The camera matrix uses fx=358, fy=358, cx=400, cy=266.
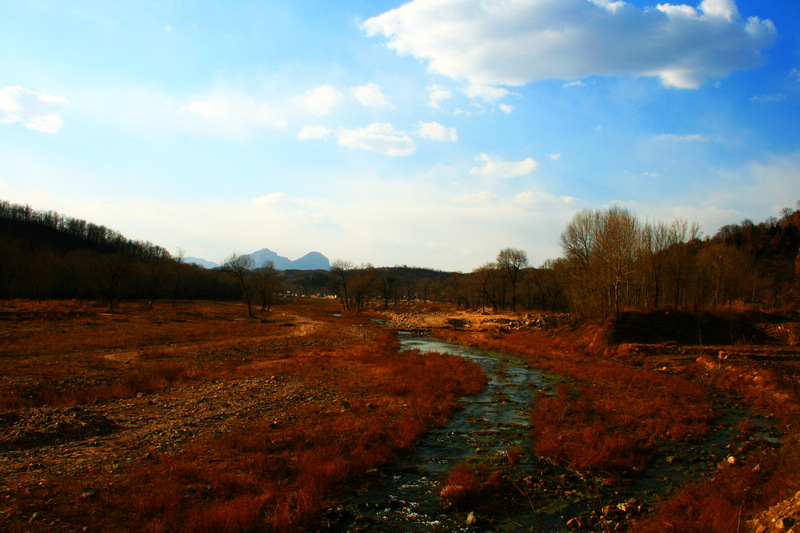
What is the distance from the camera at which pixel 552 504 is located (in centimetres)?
844

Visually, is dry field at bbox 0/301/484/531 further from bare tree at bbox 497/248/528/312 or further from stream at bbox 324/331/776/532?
bare tree at bbox 497/248/528/312

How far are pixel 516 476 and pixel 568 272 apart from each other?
46493 millimetres

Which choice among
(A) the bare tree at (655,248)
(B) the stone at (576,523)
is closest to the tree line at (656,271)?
(A) the bare tree at (655,248)

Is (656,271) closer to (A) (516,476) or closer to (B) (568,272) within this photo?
(B) (568,272)

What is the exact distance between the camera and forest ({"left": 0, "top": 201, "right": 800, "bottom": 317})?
40.4m

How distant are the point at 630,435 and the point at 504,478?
18.9 feet

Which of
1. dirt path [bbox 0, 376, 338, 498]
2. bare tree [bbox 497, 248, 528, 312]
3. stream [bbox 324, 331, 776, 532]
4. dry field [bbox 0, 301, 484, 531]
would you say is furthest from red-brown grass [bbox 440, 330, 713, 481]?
bare tree [bbox 497, 248, 528, 312]

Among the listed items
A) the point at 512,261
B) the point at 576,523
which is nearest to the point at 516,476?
the point at 576,523

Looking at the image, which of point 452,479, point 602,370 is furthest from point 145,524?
point 602,370

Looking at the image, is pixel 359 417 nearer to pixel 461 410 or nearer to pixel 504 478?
pixel 461 410

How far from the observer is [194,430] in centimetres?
1170

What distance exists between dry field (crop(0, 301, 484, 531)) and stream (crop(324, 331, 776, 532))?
2.64ft

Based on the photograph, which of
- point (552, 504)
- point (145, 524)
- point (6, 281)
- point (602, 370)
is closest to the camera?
point (145, 524)

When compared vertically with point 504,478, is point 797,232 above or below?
above
